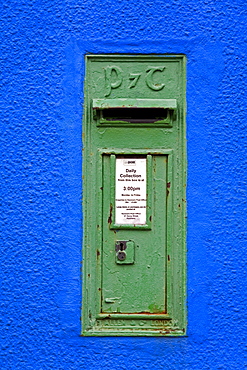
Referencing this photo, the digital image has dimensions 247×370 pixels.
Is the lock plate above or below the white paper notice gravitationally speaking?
below

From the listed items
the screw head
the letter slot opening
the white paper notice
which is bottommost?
the screw head

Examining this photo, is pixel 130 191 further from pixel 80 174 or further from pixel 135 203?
pixel 80 174

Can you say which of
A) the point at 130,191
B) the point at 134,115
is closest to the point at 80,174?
the point at 130,191

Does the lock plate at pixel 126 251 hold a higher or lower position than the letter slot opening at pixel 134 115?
lower

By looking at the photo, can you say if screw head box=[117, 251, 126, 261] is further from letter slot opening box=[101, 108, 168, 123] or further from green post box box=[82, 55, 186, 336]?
letter slot opening box=[101, 108, 168, 123]

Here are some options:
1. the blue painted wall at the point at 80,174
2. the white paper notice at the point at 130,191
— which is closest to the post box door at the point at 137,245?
the white paper notice at the point at 130,191

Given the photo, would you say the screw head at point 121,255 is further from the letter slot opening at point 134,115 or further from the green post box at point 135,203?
the letter slot opening at point 134,115

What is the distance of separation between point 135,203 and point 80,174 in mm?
356

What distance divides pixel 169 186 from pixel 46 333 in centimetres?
110

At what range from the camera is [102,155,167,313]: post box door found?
2662 mm

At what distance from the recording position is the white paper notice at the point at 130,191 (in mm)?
2666

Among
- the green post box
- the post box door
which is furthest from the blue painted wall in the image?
the post box door

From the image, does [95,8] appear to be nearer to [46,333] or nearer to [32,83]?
[32,83]

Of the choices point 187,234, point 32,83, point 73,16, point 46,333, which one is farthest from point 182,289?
point 73,16
